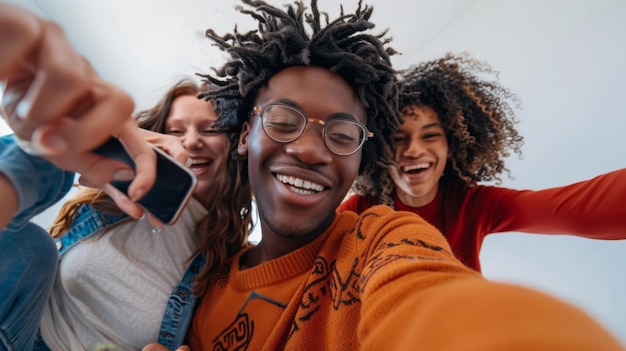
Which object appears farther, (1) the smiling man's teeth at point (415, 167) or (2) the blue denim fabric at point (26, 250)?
(1) the smiling man's teeth at point (415, 167)

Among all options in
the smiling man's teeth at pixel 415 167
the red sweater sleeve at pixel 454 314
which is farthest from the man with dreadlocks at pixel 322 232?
the smiling man's teeth at pixel 415 167

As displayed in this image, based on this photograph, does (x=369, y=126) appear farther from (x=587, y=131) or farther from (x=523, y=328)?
(x=587, y=131)

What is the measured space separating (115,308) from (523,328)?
73cm

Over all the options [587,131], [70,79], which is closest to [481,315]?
Result: [70,79]

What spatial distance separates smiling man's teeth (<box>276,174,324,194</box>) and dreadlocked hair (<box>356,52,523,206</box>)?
55cm

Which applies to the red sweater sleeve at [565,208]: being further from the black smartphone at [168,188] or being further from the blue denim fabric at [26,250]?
the blue denim fabric at [26,250]

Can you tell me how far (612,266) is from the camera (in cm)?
101

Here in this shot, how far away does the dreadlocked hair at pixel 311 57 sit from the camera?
0.71m

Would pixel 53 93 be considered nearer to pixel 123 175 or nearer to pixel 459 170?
pixel 123 175

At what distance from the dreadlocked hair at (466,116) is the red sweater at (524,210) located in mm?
81

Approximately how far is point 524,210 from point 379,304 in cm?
84

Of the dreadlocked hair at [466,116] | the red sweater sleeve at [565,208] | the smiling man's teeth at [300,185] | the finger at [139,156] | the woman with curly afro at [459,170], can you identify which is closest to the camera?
the finger at [139,156]

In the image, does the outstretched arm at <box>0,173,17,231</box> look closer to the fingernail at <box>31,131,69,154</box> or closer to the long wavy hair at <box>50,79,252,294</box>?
the fingernail at <box>31,131,69,154</box>

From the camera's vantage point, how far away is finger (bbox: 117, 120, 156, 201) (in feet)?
1.14
